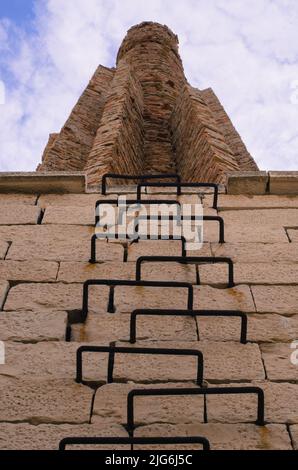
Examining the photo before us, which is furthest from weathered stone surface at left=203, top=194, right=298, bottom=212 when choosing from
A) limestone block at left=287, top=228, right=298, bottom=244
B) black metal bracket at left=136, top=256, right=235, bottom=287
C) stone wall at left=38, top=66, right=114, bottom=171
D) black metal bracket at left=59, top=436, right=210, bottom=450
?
stone wall at left=38, top=66, right=114, bottom=171

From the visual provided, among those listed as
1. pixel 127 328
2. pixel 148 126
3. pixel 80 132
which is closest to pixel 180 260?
pixel 127 328

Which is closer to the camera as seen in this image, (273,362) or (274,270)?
(273,362)

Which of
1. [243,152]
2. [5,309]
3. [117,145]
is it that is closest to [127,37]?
[243,152]

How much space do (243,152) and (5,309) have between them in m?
8.23

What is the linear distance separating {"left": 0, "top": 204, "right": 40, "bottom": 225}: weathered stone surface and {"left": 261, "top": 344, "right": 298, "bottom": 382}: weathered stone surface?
1.94 metres

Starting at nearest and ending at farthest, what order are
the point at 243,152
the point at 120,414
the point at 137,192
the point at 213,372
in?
1. the point at 120,414
2. the point at 213,372
3. the point at 137,192
4. the point at 243,152

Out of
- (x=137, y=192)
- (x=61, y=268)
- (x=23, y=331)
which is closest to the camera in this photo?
(x=23, y=331)

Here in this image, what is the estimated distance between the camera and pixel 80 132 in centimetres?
1252

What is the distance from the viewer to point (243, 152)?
11898mm

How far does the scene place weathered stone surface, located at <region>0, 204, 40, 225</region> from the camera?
5.13m

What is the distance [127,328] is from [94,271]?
63 cm

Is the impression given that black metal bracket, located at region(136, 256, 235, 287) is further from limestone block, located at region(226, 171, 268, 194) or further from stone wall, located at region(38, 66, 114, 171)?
stone wall, located at region(38, 66, 114, 171)

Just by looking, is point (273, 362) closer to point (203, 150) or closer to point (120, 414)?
point (120, 414)

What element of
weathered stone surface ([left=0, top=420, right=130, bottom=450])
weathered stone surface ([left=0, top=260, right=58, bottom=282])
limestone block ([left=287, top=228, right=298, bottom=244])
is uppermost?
limestone block ([left=287, top=228, right=298, bottom=244])
